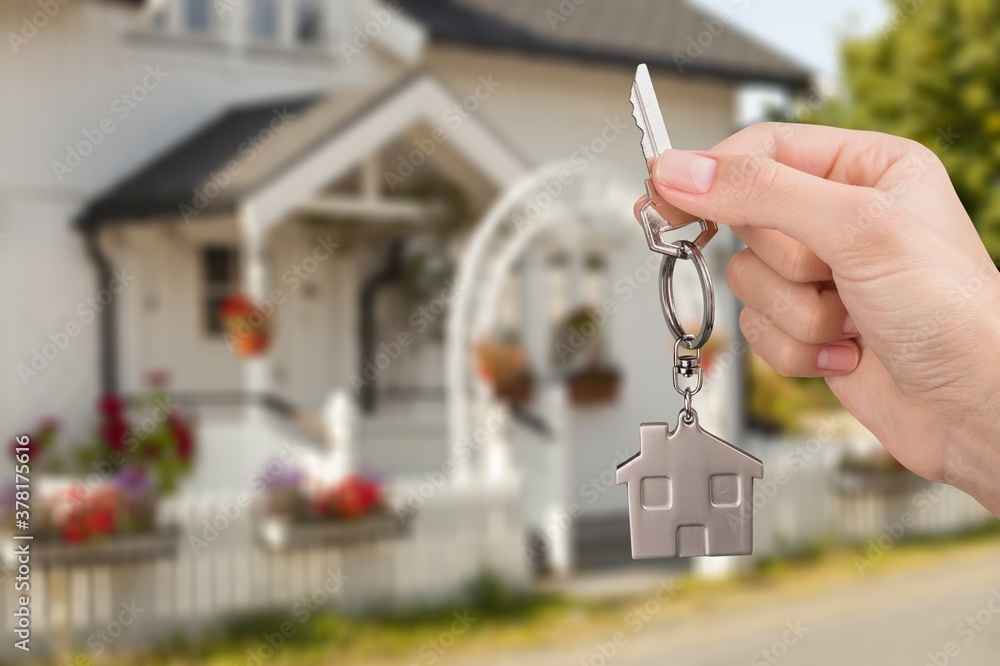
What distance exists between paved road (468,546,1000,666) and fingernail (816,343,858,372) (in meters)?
5.63

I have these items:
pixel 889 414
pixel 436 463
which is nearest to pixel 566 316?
pixel 436 463

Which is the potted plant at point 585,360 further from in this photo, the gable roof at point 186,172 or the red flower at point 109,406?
the red flower at point 109,406

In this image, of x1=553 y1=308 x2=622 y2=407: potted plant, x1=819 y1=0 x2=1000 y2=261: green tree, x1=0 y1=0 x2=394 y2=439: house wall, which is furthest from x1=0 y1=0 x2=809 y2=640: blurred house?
x1=819 y1=0 x2=1000 y2=261: green tree

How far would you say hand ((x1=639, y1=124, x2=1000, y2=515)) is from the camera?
1.48 meters

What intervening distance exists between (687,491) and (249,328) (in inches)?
314

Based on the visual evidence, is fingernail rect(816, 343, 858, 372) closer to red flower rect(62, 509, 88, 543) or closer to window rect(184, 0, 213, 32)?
red flower rect(62, 509, 88, 543)

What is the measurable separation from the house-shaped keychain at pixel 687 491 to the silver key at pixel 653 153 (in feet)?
0.78

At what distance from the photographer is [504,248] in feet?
33.2

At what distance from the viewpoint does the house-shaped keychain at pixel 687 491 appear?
1.43 metres

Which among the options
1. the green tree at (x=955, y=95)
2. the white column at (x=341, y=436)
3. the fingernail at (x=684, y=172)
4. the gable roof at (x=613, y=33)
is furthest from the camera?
the green tree at (x=955, y=95)

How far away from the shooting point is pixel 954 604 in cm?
884

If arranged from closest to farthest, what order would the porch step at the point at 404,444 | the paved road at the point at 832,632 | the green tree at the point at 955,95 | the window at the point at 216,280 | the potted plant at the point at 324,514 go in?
the paved road at the point at 832,632
the potted plant at the point at 324,514
the porch step at the point at 404,444
the window at the point at 216,280
the green tree at the point at 955,95

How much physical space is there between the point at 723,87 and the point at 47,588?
33.5 ft

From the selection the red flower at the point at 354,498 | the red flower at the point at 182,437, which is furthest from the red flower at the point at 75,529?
the red flower at the point at 182,437
